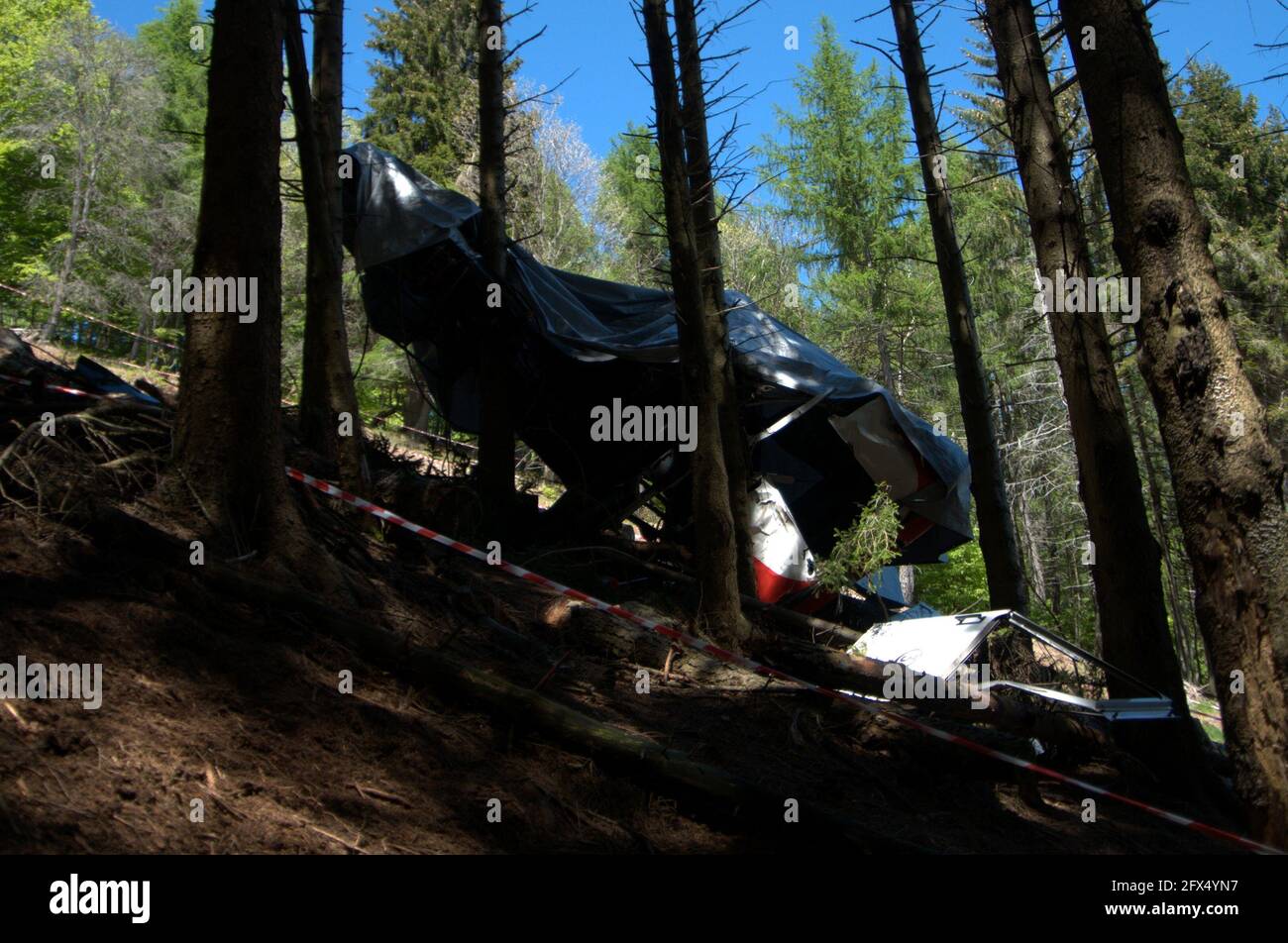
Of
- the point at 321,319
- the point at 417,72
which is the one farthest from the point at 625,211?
the point at 321,319

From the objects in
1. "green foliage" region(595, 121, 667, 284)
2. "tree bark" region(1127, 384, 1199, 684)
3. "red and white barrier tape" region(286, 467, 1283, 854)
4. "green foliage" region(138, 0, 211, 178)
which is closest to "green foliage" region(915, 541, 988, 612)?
"tree bark" region(1127, 384, 1199, 684)

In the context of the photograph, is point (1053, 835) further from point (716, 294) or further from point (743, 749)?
point (716, 294)

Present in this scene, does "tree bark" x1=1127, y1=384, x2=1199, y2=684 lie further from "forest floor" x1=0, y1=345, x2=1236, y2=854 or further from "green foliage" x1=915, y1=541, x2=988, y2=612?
"forest floor" x1=0, y1=345, x2=1236, y2=854

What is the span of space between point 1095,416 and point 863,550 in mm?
4051

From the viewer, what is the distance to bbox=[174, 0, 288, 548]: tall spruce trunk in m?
5.86

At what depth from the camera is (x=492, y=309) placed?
11219 mm

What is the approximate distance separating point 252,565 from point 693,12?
8204 mm

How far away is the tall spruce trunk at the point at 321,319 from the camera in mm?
9086

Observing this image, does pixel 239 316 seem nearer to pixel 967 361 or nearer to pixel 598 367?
pixel 598 367

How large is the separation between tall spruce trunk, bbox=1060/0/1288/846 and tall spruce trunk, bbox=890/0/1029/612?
18.3 ft

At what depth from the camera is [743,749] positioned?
643 cm

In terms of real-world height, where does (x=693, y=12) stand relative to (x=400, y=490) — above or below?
above

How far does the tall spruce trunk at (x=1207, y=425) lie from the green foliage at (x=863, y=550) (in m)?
5.81

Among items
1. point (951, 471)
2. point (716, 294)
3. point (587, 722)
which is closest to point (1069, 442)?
point (951, 471)
